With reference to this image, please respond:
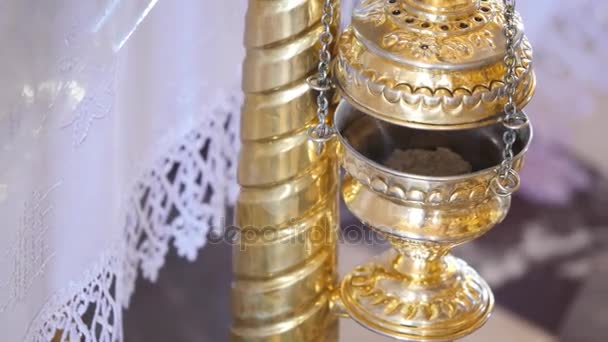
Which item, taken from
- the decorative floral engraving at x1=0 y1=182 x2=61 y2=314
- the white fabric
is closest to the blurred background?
the white fabric

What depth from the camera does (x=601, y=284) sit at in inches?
59.0

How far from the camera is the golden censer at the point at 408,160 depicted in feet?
2.36

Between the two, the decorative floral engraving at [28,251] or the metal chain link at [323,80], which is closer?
the decorative floral engraving at [28,251]

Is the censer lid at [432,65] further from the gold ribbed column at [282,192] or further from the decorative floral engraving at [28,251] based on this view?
the decorative floral engraving at [28,251]

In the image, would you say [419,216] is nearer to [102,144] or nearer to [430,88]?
[430,88]

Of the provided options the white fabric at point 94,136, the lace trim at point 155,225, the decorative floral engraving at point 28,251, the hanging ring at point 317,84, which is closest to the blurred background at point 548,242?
the lace trim at point 155,225

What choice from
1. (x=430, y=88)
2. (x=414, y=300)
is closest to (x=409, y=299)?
(x=414, y=300)

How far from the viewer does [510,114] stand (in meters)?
0.72

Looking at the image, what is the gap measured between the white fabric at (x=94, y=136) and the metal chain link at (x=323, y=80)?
0.45 feet

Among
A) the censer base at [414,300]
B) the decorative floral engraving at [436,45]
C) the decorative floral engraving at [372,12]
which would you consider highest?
the decorative floral engraving at [372,12]

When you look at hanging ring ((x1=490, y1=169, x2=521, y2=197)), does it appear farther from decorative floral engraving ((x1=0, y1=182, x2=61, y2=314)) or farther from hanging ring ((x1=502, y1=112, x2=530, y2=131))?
decorative floral engraving ((x1=0, y1=182, x2=61, y2=314))

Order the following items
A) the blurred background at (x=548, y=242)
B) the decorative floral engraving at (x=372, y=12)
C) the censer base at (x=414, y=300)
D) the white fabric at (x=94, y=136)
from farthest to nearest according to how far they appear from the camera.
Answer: the blurred background at (x=548, y=242), the censer base at (x=414, y=300), the decorative floral engraving at (x=372, y=12), the white fabric at (x=94, y=136)

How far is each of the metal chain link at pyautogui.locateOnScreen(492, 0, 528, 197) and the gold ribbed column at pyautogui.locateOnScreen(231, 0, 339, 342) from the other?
151mm

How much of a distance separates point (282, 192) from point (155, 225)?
18 centimetres
